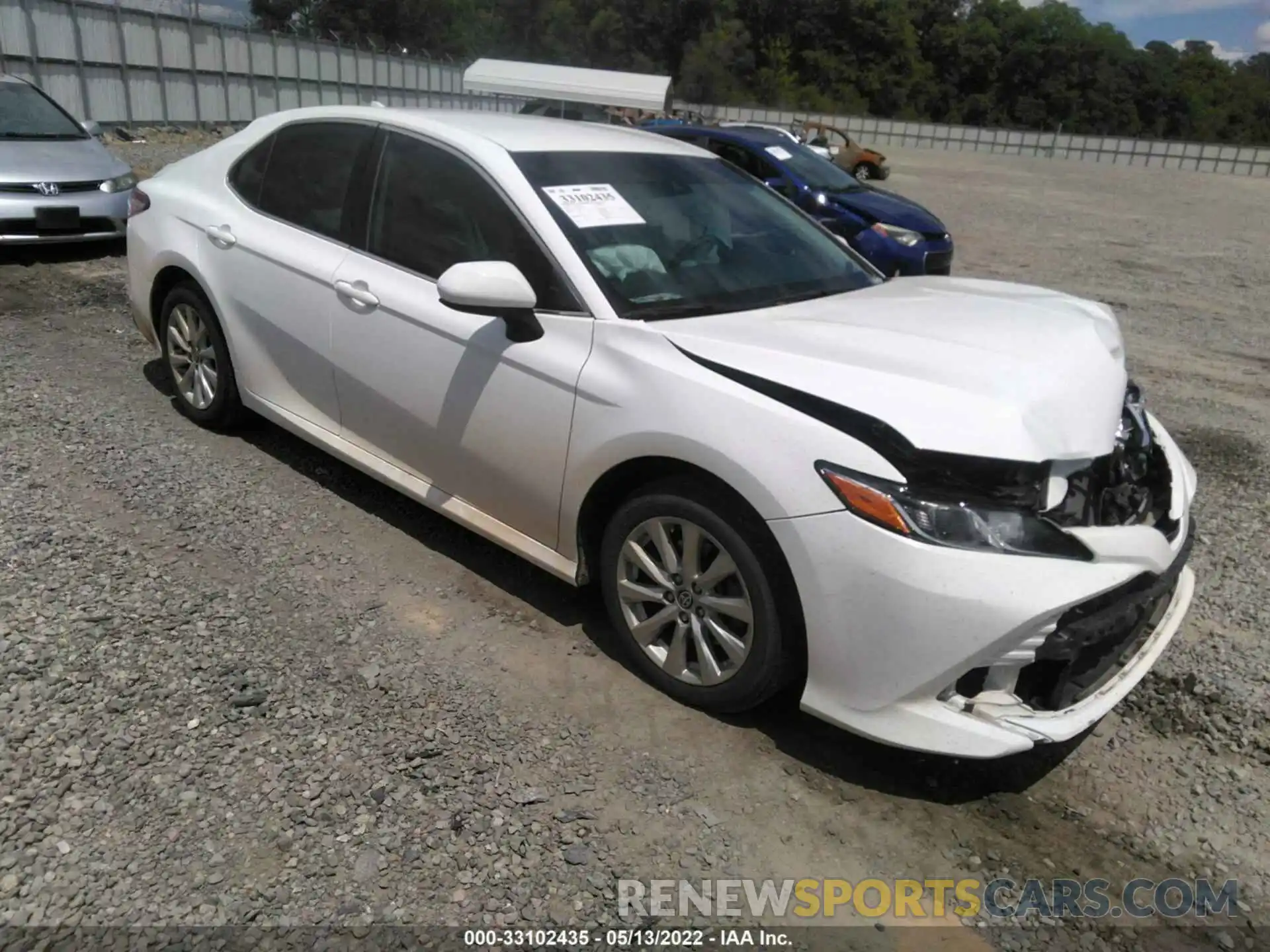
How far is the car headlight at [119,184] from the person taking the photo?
8823 millimetres

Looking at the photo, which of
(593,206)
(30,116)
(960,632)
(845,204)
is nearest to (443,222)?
(593,206)

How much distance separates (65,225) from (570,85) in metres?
20.3

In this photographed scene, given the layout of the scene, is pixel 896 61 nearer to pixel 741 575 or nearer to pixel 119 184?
pixel 119 184

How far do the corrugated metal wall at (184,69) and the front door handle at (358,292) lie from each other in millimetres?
18838

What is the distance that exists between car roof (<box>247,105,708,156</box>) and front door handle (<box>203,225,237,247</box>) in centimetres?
54

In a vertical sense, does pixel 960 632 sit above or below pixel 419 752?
above

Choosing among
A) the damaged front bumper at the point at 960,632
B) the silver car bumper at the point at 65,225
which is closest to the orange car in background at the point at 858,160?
the silver car bumper at the point at 65,225

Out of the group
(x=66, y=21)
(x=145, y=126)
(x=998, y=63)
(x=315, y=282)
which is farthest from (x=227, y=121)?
(x=998, y=63)

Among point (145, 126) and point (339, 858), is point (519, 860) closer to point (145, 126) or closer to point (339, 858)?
point (339, 858)

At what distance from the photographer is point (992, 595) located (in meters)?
2.41

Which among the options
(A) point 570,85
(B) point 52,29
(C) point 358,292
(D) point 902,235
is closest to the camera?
(C) point 358,292

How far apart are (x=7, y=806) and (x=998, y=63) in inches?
3657

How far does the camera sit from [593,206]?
3404mm

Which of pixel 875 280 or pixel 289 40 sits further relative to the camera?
pixel 289 40
